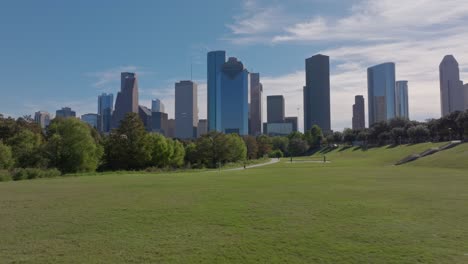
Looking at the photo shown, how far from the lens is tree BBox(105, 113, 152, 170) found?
62000mm

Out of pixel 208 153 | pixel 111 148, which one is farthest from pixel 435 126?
pixel 111 148

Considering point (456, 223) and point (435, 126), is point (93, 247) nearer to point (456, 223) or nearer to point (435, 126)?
point (456, 223)

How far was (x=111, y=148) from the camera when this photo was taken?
63.1 metres

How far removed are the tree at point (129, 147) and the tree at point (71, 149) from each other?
5.91 metres

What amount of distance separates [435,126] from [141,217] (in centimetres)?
10971

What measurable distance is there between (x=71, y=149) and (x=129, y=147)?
10.1 meters

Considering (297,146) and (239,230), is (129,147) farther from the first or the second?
(297,146)

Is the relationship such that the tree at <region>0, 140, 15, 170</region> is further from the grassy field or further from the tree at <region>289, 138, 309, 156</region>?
the tree at <region>289, 138, 309, 156</region>

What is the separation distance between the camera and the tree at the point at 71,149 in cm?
5328

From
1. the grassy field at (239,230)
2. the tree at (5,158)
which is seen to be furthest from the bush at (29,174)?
the grassy field at (239,230)

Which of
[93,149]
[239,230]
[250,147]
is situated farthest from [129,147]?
[239,230]

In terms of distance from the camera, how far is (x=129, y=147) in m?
62.0

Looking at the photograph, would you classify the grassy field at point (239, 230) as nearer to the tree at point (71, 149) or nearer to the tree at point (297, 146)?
the tree at point (71, 149)

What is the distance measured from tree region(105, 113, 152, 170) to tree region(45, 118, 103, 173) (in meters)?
5.91
